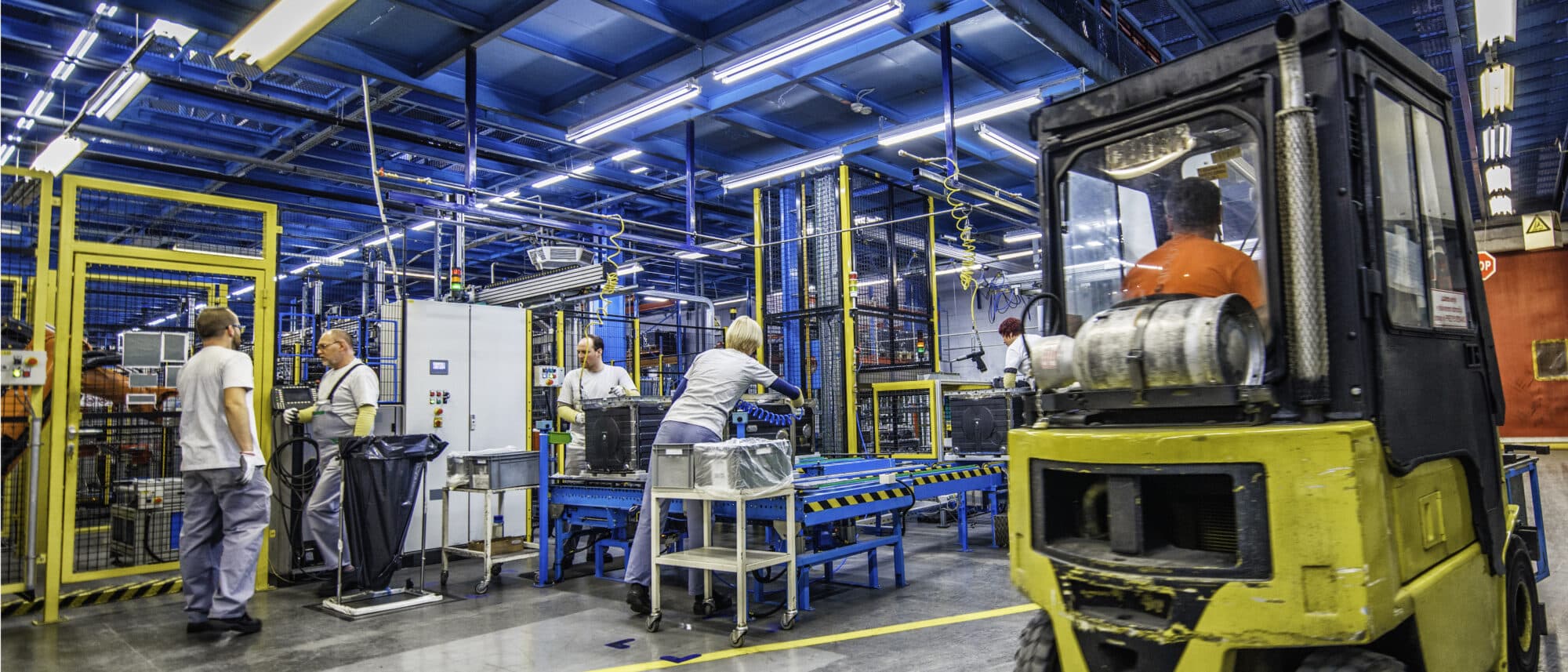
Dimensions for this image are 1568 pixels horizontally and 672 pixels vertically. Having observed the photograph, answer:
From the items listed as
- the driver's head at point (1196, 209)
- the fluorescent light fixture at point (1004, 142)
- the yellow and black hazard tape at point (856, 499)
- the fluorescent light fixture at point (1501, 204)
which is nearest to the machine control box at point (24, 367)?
the yellow and black hazard tape at point (856, 499)

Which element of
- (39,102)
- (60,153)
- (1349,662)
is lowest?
(1349,662)

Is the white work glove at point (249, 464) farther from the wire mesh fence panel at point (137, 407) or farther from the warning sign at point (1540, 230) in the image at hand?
the warning sign at point (1540, 230)

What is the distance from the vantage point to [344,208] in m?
15.3

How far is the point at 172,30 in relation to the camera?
747cm

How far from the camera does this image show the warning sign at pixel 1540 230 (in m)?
17.2

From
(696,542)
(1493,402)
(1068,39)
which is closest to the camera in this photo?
(1493,402)

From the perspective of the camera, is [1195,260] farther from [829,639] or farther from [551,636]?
[551,636]

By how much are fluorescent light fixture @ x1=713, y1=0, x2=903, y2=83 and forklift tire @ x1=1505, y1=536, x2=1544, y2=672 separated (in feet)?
17.3

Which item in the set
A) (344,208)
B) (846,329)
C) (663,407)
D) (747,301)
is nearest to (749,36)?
(846,329)

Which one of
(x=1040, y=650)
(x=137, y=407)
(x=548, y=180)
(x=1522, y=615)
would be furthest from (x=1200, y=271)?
(x=548, y=180)

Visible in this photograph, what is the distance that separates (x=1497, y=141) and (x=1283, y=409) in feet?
38.1

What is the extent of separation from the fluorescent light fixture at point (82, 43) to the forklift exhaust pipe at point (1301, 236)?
10261 millimetres

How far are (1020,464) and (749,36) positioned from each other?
7.64m

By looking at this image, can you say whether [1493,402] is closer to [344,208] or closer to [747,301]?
[344,208]
